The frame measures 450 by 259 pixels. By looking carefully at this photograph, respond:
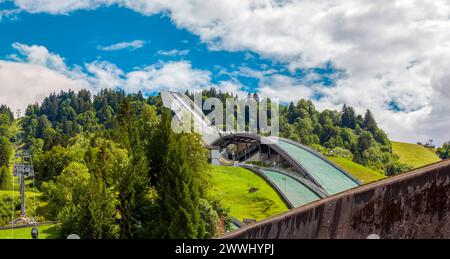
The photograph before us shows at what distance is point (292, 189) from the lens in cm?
7650

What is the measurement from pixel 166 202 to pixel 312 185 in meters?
46.5

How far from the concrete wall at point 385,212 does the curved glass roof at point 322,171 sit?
2876 inches

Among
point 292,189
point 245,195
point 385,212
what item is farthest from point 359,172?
point 385,212

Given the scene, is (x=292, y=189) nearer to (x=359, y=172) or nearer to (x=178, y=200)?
(x=359, y=172)

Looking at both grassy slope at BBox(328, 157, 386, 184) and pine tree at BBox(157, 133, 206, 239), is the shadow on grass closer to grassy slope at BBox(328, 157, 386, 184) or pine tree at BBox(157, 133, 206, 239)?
pine tree at BBox(157, 133, 206, 239)

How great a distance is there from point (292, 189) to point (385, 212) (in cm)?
6933

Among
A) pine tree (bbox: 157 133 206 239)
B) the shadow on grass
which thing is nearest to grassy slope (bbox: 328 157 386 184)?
pine tree (bbox: 157 133 206 239)

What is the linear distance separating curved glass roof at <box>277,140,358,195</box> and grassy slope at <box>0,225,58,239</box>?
147 ft

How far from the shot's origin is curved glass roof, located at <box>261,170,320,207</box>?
7212 centimetres

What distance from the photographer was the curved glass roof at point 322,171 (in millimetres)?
83431

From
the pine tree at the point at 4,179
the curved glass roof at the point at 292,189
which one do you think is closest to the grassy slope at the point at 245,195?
the curved glass roof at the point at 292,189

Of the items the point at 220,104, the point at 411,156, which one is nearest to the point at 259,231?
the point at 220,104
